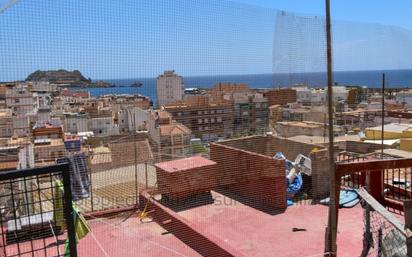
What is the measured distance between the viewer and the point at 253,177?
181 inches

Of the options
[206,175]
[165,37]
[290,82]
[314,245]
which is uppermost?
[165,37]

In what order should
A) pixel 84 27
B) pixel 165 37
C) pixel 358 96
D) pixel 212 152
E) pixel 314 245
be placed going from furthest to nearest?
pixel 358 96, pixel 212 152, pixel 314 245, pixel 165 37, pixel 84 27

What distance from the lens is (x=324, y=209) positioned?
435 cm

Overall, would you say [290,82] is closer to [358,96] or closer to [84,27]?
[84,27]

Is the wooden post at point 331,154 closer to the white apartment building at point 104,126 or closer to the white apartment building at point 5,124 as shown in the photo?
the white apartment building at point 5,124

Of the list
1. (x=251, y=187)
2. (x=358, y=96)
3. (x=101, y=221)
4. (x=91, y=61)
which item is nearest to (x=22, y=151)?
(x=101, y=221)

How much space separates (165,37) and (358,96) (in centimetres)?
929

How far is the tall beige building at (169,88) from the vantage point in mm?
3348

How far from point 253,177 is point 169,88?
5.19 ft

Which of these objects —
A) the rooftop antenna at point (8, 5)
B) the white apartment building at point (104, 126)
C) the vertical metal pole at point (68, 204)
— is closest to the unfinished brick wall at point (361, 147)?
the white apartment building at point (104, 126)

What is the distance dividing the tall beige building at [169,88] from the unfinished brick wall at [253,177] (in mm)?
1024

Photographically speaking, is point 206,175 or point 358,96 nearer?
point 206,175

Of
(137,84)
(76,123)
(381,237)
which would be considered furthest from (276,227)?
(76,123)

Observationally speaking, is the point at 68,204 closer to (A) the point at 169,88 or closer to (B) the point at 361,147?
(A) the point at 169,88
